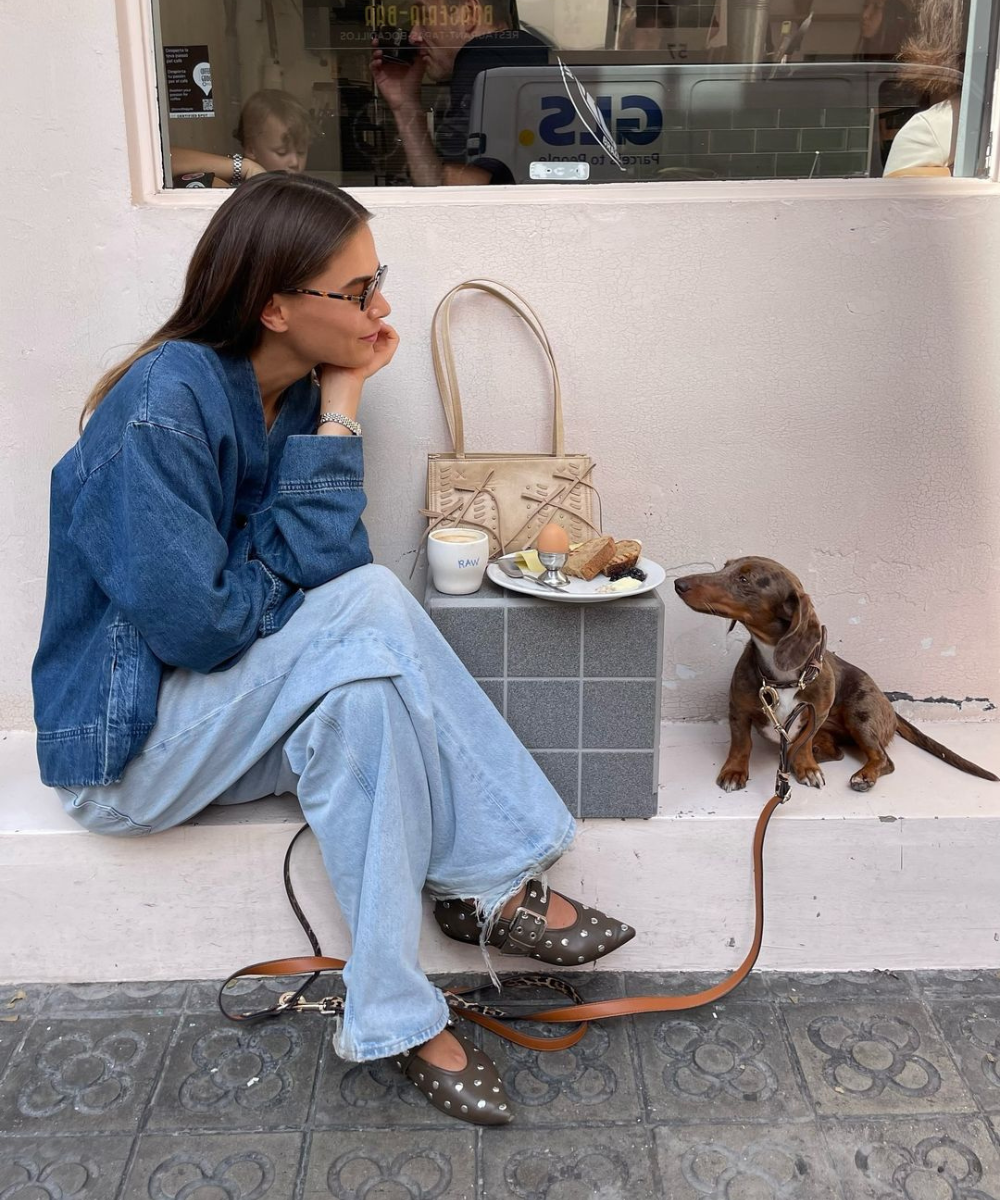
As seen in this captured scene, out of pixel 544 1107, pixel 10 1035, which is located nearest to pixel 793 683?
pixel 544 1107

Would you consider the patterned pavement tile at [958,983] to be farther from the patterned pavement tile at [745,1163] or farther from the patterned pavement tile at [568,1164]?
the patterned pavement tile at [568,1164]

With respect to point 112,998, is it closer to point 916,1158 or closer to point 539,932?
point 539,932

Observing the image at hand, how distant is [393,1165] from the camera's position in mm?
1697

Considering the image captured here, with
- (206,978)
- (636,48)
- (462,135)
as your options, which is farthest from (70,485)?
(636,48)

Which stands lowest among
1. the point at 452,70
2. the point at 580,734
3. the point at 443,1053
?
the point at 443,1053

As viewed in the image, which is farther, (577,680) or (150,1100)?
(577,680)

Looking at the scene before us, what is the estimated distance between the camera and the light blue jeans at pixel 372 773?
5.70ft

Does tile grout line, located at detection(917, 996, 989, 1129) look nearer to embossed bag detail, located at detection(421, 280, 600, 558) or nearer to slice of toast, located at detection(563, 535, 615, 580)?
slice of toast, located at detection(563, 535, 615, 580)

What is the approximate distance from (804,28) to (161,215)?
1.49 metres

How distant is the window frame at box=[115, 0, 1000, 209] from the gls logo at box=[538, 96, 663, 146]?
109 millimetres

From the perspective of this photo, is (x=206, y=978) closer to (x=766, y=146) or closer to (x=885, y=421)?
(x=885, y=421)

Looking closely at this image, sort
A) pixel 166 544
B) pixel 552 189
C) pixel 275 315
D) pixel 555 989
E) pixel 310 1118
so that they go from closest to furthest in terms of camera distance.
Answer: pixel 166 544 < pixel 310 1118 < pixel 275 315 < pixel 555 989 < pixel 552 189

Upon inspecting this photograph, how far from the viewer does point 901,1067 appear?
1886mm

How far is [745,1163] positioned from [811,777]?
Result: 794mm
